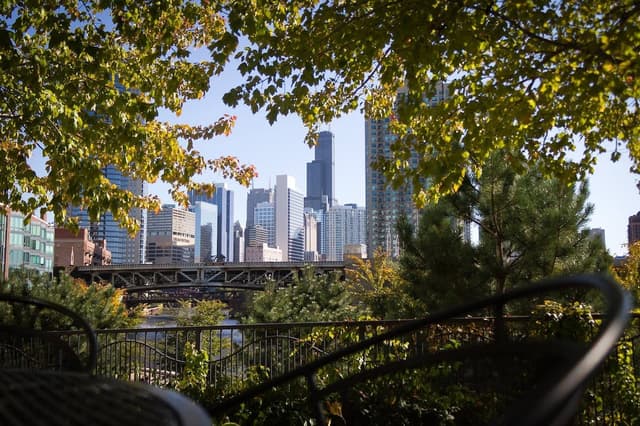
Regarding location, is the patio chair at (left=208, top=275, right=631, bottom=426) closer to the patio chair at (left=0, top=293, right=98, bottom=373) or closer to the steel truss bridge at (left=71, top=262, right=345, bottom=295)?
the patio chair at (left=0, top=293, right=98, bottom=373)

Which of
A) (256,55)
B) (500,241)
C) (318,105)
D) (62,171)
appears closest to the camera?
(256,55)

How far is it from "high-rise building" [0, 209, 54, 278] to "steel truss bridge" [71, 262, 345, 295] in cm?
448

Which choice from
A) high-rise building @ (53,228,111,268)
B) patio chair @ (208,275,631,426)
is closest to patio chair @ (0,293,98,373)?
patio chair @ (208,275,631,426)

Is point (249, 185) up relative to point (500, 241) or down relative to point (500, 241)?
up

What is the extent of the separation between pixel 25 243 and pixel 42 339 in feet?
176

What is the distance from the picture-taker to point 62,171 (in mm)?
6906

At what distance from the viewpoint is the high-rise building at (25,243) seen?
1687 inches

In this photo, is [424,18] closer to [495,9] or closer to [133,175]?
[495,9]

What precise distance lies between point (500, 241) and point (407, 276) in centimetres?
194

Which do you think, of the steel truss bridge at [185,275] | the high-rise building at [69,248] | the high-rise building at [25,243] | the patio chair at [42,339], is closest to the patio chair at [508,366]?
the patio chair at [42,339]

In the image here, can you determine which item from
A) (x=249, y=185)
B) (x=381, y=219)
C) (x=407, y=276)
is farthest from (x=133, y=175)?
(x=381, y=219)

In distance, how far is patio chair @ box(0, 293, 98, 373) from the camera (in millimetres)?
2170

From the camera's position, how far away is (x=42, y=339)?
244 cm

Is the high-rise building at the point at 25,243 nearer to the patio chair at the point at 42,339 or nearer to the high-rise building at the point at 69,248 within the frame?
the patio chair at the point at 42,339
